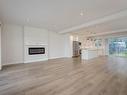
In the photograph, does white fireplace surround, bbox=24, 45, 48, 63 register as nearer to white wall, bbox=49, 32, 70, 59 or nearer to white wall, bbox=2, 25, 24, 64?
white wall, bbox=2, 25, 24, 64

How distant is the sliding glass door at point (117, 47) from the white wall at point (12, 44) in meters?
11.2

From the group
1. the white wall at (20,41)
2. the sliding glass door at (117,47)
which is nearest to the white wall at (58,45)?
the white wall at (20,41)

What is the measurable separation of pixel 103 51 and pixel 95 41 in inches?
71.3

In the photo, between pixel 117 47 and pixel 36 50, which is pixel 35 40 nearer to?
pixel 36 50

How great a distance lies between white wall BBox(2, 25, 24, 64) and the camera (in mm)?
5816

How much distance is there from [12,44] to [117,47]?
40.6 ft

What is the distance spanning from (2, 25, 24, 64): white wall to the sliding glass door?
1119 cm

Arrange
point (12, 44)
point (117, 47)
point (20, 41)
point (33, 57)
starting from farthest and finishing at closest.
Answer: point (117, 47)
point (33, 57)
point (20, 41)
point (12, 44)

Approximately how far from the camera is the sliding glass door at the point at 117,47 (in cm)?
1175

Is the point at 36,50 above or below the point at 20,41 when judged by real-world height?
below

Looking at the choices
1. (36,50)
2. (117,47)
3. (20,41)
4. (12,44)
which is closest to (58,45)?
(36,50)

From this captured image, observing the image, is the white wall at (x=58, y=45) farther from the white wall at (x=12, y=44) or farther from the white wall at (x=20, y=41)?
the white wall at (x=12, y=44)

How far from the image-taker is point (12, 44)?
6.11 meters

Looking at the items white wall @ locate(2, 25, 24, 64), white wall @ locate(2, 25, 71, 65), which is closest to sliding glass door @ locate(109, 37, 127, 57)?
white wall @ locate(2, 25, 71, 65)
